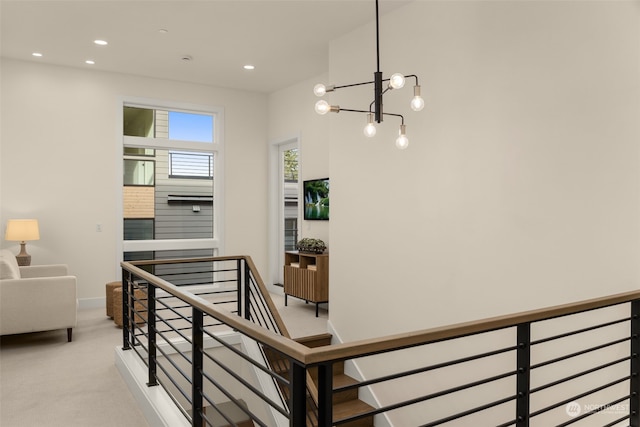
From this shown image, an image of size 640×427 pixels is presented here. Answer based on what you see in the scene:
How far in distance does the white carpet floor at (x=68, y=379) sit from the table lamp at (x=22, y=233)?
37.8 inches

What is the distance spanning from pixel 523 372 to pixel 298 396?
1.03m

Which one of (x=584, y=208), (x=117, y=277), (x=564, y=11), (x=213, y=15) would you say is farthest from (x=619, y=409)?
(x=117, y=277)

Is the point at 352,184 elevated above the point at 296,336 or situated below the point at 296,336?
above

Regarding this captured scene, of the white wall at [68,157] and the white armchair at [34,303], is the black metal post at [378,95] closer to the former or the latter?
the white armchair at [34,303]

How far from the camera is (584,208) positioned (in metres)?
2.87

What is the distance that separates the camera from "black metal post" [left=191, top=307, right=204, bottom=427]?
2.13 metres

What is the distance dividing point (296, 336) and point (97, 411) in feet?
6.70

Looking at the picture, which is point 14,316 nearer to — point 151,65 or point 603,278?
point 151,65

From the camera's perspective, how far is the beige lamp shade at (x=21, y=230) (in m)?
5.21

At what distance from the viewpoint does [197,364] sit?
2158mm

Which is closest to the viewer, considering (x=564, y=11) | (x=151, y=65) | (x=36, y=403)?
(x=564, y=11)

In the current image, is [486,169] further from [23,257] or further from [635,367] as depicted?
[23,257]

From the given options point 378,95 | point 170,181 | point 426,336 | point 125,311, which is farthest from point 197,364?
point 170,181

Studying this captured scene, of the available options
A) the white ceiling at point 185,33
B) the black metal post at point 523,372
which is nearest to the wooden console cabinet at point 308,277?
the white ceiling at point 185,33
